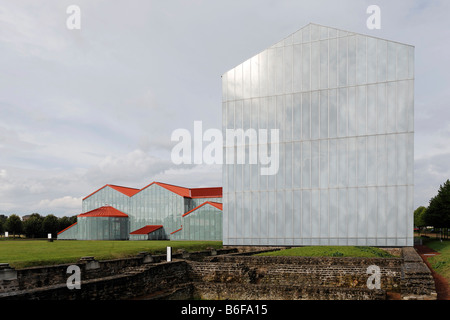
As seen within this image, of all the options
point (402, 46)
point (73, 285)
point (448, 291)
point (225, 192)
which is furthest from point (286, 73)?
point (73, 285)

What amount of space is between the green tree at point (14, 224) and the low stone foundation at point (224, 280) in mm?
61789

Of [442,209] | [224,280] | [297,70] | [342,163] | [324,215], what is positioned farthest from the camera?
[442,209]

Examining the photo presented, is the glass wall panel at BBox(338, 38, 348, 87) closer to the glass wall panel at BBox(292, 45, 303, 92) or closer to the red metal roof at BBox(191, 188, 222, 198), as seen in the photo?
the glass wall panel at BBox(292, 45, 303, 92)

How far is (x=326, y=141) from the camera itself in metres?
34.8

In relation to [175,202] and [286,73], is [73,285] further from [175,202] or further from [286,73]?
[175,202]

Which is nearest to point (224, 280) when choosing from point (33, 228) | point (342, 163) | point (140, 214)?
point (342, 163)

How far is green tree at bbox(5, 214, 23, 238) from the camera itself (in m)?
75.8

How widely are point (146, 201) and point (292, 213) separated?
3119 cm

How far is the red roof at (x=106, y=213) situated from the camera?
5831 centimetres

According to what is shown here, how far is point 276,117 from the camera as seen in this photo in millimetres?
37031

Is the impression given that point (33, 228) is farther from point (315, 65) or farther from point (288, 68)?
point (315, 65)

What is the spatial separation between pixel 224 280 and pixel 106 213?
135 feet

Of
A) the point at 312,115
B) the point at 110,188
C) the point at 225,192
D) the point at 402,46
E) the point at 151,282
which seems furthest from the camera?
the point at 110,188

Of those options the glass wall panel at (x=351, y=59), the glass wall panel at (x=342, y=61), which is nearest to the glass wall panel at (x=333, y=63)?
the glass wall panel at (x=342, y=61)
